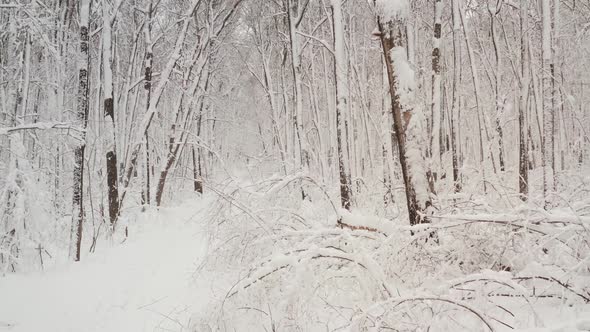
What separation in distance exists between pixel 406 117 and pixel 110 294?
5.27 metres

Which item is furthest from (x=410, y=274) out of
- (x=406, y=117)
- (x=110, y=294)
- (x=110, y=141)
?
(x=110, y=141)

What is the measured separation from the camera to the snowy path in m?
5.34

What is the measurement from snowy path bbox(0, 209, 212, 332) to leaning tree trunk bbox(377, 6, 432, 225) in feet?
8.38

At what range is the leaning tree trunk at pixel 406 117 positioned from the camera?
4.30 meters

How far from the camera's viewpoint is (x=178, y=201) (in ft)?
61.0

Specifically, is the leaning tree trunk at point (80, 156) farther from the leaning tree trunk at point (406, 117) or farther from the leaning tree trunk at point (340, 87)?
the leaning tree trunk at point (406, 117)

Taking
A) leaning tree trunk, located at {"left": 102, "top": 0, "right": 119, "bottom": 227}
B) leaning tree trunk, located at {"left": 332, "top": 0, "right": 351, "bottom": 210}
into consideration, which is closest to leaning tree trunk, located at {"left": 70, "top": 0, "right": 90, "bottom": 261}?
leaning tree trunk, located at {"left": 102, "top": 0, "right": 119, "bottom": 227}

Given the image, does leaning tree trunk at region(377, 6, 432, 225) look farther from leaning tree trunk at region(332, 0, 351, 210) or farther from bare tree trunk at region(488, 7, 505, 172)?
bare tree trunk at region(488, 7, 505, 172)

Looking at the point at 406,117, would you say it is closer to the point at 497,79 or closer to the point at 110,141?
the point at 110,141

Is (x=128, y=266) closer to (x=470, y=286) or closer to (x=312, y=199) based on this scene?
(x=312, y=199)

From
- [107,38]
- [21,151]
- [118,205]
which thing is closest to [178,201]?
[118,205]

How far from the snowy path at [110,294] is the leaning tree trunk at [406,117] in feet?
8.38

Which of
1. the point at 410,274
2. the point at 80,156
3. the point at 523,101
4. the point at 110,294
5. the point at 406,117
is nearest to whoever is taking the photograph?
the point at 410,274

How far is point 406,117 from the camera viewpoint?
171 inches
